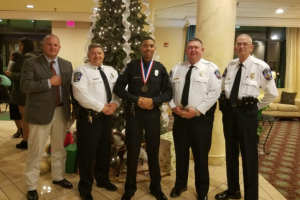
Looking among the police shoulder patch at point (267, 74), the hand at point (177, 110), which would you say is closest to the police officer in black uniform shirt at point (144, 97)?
the hand at point (177, 110)

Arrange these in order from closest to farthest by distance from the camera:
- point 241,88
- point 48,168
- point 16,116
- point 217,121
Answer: point 241,88 < point 48,168 < point 217,121 < point 16,116

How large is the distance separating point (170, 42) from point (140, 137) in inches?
276

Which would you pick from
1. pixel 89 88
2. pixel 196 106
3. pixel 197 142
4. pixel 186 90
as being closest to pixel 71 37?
pixel 89 88

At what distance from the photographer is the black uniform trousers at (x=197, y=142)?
8.06 feet

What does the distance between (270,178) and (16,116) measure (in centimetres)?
434

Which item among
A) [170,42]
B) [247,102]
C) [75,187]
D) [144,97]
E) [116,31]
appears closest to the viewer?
[247,102]

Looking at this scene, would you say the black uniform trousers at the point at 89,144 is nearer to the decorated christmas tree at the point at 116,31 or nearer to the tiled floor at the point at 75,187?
the tiled floor at the point at 75,187

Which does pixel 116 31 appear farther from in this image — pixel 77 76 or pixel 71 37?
pixel 71 37

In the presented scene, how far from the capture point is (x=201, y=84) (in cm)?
245

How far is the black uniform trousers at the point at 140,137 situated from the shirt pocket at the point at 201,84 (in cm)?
47

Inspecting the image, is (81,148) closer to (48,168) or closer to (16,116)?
(48,168)

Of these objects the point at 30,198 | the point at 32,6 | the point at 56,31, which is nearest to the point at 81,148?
the point at 30,198

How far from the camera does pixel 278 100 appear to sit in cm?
830

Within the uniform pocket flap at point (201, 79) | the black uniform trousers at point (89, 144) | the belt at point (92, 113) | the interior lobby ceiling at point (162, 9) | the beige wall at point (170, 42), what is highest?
the interior lobby ceiling at point (162, 9)
